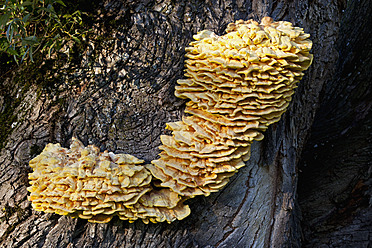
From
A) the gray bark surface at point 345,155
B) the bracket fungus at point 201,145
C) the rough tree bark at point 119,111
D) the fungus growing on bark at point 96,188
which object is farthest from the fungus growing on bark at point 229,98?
the gray bark surface at point 345,155

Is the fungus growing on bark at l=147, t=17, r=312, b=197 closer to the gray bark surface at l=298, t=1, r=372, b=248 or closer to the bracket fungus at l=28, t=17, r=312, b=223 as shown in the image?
the bracket fungus at l=28, t=17, r=312, b=223

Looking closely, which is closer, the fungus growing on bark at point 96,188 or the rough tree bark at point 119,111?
the fungus growing on bark at point 96,188

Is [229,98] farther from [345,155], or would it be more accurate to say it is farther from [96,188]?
[345,155]

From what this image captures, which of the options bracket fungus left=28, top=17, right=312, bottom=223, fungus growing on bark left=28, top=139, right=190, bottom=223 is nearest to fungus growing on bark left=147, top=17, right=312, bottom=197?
bracket fungus left=28, top=17, right=312, bottom=223

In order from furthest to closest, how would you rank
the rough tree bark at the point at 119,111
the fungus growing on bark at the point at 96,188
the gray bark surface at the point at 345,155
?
1. the gray bark surface at the point at 345,155
2. the rough tree bark at the point at 119,111
3. the fungus growing on bark at the point at 96,188

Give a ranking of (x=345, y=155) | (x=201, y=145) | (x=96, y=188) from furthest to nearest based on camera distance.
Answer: (x=345, y=155)
(x=201, y=145)
(x=96, y=188)

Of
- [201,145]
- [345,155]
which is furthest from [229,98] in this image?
[345,155]

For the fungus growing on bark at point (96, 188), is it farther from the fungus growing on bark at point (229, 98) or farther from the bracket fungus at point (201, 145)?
the fungus growing on bark at point (229, 98)

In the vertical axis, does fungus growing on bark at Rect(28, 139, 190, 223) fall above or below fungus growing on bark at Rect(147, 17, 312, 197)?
below

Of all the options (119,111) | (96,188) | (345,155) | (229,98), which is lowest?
(345,155)
